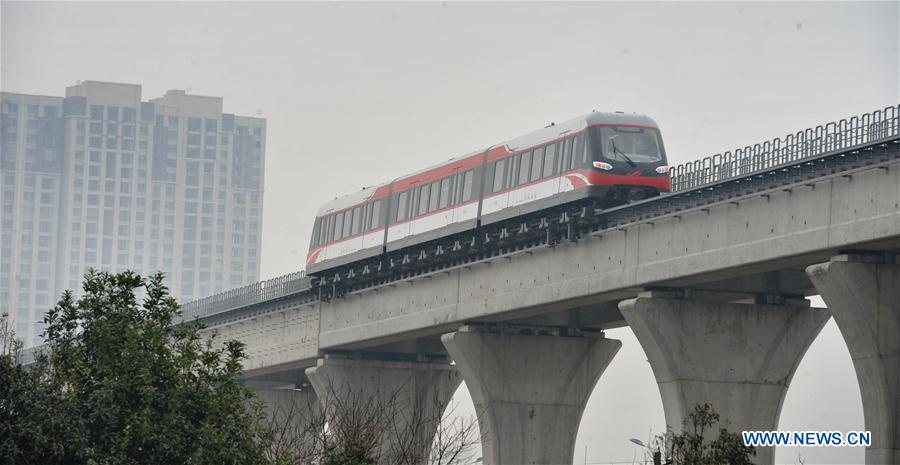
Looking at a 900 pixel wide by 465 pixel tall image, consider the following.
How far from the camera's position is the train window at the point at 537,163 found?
51000 mm

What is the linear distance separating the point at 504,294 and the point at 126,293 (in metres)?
27.7

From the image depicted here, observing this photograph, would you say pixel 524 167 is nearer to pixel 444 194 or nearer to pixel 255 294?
pixel 444 194

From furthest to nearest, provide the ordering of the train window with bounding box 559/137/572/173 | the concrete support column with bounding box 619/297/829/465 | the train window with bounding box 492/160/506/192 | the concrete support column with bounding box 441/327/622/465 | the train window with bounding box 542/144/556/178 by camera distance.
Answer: the concrete support column with bounding box 441/327/622/465 → the train window with bounding box 492/160/506/192 → the train window with bounding box 542/144/556/178 → the train window with bounding box 559/137/572/173 → the concrete support column with bounding box 619/297/829/465

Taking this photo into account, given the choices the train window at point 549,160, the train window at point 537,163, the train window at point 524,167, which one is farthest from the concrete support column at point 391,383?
the train window at point 549,160

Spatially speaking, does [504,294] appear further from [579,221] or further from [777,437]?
[777,437]

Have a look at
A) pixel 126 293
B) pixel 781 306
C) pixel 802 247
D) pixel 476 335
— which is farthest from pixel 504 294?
pixel 126 293

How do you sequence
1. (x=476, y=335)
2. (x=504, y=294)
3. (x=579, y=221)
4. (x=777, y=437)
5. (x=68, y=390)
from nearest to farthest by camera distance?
(x=68, y=390) → (x=777, y=437) → (x=579, y=221) → (x=504, y=294) → (x=476, y=335)

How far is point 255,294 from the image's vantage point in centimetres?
7719

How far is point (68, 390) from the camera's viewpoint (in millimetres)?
25453

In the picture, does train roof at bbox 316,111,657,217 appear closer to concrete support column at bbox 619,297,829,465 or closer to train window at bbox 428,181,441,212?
train window at bbox 428,181,441,212

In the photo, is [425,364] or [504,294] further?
[425,364]

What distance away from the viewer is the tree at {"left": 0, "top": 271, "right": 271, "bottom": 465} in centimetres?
2491

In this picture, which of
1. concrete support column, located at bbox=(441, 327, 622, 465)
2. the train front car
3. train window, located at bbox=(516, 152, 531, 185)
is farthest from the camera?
concrete support column, located at bbox=(441, 327, 622, 465)

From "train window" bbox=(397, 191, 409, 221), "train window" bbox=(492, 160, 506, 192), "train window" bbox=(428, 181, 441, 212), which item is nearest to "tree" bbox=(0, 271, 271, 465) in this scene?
"train window" bbox=(492, 160, 506, 192)
